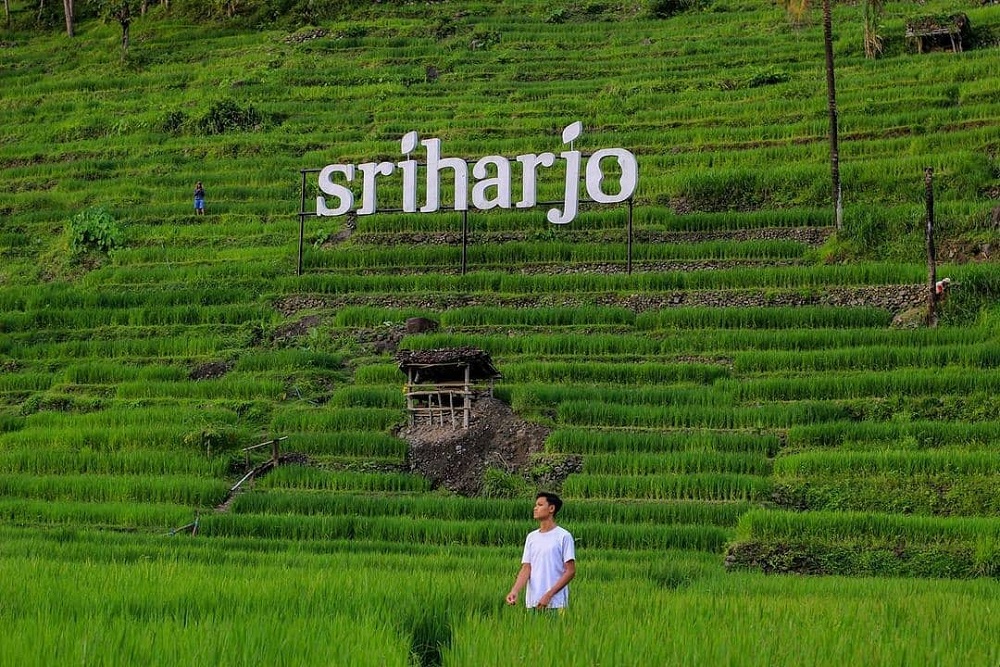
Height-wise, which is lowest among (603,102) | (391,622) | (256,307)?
(391,622)

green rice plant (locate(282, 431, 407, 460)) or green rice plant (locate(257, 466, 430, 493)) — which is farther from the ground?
green rice plant (locate(282, 431, 407, 460))

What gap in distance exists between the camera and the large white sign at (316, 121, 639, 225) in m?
26.0

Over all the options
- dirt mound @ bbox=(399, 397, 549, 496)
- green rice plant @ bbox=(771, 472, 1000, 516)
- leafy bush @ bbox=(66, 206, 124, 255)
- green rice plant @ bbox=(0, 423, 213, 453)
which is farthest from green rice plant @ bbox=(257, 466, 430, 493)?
leafy bush @ bbox=(66, 206, 124, 255)

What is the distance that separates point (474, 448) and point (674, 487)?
329 cm

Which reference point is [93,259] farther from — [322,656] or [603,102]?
[322,656]

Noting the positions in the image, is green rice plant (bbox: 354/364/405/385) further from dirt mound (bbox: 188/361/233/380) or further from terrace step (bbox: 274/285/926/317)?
terrace step (bbox: 274/285/926/317)

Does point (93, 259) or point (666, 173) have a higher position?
point (666, 173)

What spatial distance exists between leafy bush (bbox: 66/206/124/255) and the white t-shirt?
24162mm

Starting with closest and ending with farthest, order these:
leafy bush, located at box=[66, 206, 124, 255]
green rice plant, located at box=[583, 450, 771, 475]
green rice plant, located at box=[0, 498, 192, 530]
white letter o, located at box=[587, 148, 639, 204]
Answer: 1. green rice plant, located at box=[0, 498, 192, 530]
2. green rice plant, located at box=[583, 450, 771, 475]
3. white letter o, located at box=[587, 148, 639, 204]
4. leafy bush, located at box=[66, 206, 124, 255]

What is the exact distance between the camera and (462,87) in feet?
130

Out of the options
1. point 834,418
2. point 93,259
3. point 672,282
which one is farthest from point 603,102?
point 834,418

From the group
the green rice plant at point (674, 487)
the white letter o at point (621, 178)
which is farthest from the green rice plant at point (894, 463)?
the white letter o at point (621, 178)

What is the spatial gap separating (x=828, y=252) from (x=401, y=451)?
1051 centimetres

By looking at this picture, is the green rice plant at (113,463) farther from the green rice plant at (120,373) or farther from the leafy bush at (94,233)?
the leafy bush at (94,233)
